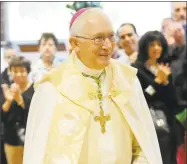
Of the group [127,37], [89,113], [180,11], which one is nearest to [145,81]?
[127,37]

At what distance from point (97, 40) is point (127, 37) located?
85.9 inches

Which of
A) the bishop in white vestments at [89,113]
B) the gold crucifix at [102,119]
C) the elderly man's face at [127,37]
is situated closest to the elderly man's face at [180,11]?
the elderly man's face at [127,37]

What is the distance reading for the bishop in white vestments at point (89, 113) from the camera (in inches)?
107

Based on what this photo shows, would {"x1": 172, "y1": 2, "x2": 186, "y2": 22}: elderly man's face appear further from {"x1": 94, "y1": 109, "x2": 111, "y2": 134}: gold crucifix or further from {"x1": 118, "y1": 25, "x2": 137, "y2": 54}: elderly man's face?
{"x1": 94, "y1": 109, "x2": 111, "y2": 134}: gold crucifix

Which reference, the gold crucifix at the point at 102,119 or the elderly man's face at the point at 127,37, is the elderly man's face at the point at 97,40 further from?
the elderly man's face at the point at 127,37

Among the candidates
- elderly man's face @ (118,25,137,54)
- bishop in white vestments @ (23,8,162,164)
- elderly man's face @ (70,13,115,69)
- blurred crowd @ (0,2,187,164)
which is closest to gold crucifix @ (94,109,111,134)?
bishop in white vestments @ (23,8,162,164)

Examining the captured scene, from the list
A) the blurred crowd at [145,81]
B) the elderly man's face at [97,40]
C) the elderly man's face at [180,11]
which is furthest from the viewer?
the elderly man's face at [180,11]

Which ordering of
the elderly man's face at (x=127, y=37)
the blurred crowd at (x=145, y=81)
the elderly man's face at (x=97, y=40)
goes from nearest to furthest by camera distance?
the elderly man's face at (x=97, y=40), the blurred crowd at (x=145, y=81), the elderly man's face at (x=127, y=37)

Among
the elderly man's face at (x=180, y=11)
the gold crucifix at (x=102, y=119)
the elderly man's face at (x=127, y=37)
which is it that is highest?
the elderly man's face at (x=180, y=11)

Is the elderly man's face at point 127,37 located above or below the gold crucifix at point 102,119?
above

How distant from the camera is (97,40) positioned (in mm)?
2721

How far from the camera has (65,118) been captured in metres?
2.77

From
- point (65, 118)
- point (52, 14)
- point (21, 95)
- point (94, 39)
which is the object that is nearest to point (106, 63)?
point (94, 39)

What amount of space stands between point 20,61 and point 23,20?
2.34 feet
